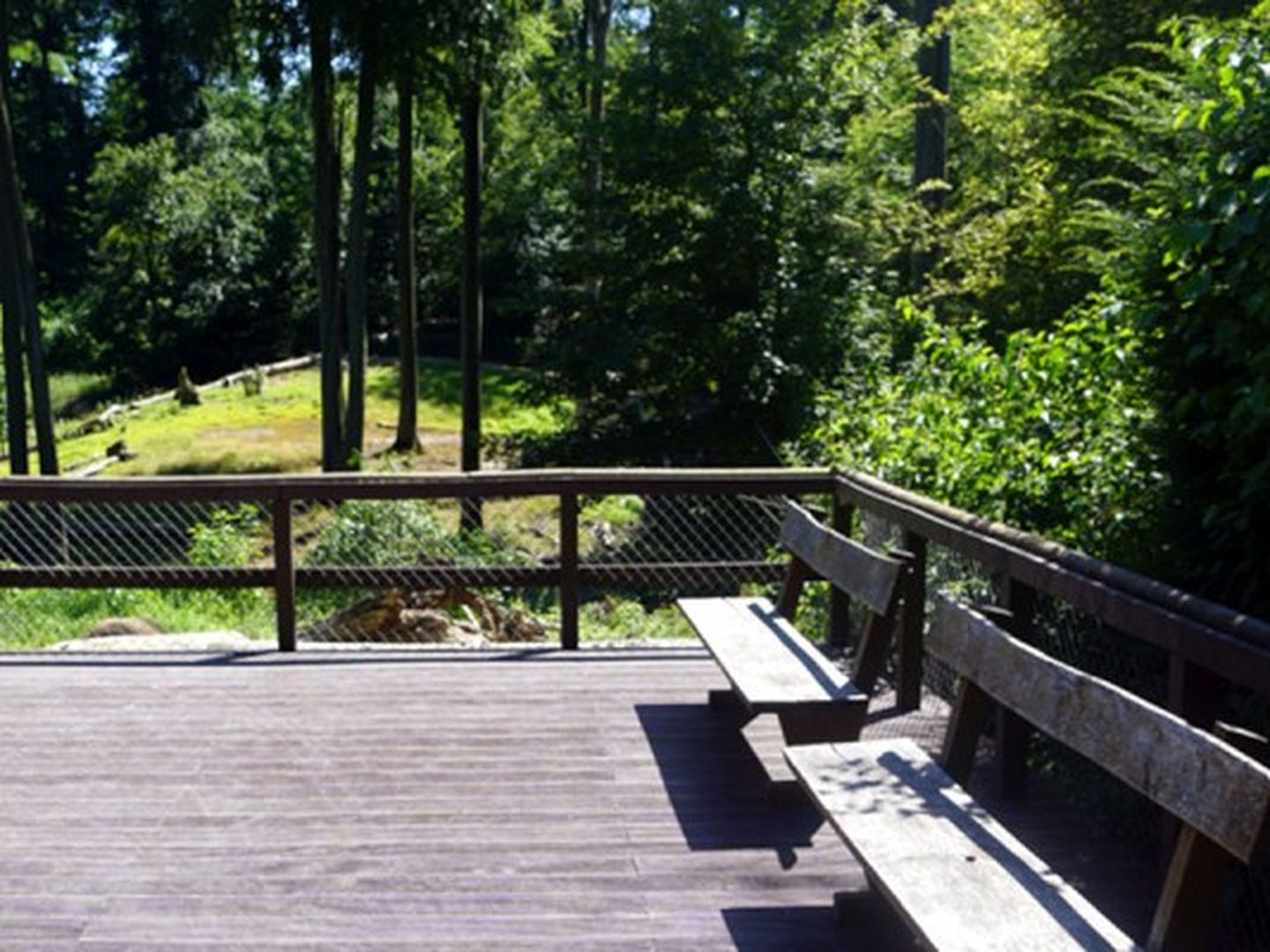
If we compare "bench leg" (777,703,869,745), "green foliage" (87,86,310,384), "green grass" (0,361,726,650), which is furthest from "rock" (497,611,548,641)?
"green foliage" (87,86,310,384)

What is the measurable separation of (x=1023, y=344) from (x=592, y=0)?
19.7 metres

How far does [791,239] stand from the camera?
17.1 meters

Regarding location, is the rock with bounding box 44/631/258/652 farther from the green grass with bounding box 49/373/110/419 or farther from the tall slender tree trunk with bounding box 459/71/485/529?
the green grass with bounding box 49/373/110/419

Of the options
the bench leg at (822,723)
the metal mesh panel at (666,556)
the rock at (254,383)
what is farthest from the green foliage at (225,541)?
the rock at (254,383)

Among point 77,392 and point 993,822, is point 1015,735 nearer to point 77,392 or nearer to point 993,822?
point 993,822

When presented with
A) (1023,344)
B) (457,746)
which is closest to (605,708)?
(457,746)

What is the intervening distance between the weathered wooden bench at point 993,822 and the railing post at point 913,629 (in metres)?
1.63

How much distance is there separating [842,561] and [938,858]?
6.85ft

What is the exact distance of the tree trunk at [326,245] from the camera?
800 inches

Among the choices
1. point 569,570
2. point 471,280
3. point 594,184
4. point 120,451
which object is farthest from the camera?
point 120,451

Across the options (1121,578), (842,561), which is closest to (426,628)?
(842,561)

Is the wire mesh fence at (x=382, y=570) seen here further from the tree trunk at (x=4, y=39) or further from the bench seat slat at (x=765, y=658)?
the tree trunk at (x=4, y=39)

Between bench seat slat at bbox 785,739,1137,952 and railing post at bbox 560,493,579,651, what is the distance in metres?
3.09

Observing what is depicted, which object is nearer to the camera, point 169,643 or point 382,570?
point 382,570
